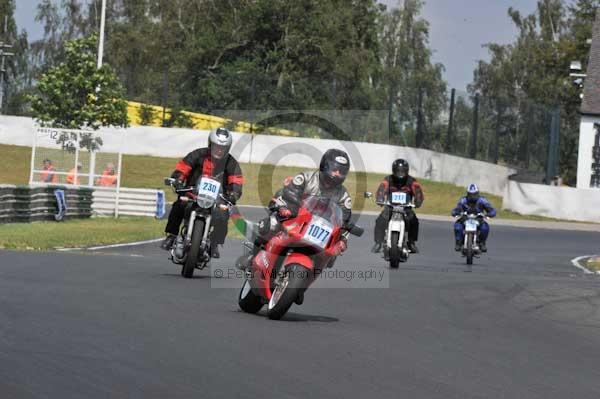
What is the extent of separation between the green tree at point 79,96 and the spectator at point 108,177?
43.4 feet

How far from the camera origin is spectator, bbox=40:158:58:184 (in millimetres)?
32188

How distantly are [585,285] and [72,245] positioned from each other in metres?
8.66

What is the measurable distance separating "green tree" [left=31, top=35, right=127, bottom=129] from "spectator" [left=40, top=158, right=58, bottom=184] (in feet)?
44.9

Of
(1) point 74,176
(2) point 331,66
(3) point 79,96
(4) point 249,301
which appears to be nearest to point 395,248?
(4) point 249,301

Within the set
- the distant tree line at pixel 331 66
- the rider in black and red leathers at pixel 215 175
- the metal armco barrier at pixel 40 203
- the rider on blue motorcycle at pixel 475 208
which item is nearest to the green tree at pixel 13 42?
the distant tree line at pixel 331 66

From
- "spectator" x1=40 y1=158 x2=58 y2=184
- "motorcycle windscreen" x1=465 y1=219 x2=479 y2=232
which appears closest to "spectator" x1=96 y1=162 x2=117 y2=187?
"spectator" x1=40 y1=158 x2=58 y2=184

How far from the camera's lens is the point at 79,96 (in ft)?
155

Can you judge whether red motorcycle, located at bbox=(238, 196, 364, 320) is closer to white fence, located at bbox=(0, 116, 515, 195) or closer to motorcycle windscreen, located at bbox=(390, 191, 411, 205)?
motorcycle windscreen, located at bbox=(390, 191, 411, 205)

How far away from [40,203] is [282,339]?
1928cm

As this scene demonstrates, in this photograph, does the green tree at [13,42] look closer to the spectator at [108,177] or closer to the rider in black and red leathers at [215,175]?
the spectator at [108,177]

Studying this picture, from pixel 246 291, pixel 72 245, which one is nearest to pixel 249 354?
pixel 246 291

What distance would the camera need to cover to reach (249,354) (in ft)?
26.5

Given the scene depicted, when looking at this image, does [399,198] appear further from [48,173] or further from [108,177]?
[48,173]

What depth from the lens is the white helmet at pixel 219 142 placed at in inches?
584
